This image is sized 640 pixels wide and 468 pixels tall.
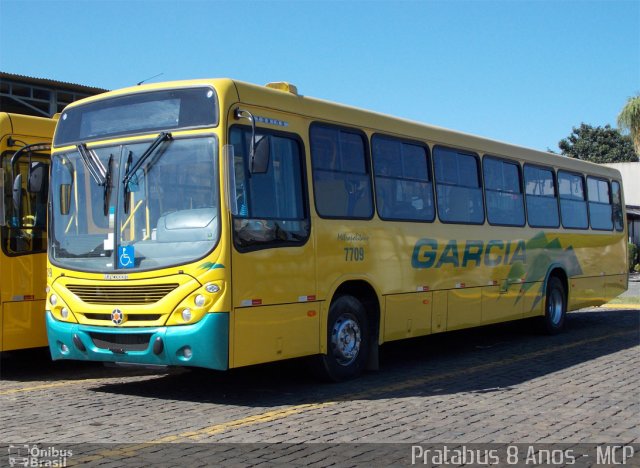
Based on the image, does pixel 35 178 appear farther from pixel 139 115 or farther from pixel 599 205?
pixel 599 205

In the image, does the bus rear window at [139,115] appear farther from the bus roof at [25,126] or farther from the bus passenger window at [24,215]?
the bus roof at [25,126]

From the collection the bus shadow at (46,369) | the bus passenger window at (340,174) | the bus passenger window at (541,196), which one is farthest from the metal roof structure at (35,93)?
the bus passenger window at (340,174)

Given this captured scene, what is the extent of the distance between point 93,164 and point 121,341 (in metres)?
1.97

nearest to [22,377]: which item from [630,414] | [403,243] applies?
[403,243]

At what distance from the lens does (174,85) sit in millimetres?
8383

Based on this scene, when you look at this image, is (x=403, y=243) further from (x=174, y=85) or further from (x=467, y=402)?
(x=174, y=85)

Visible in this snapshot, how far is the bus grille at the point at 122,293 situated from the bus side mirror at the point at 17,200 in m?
1.55

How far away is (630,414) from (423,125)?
509cm

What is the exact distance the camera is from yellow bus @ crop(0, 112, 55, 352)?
9625 mm

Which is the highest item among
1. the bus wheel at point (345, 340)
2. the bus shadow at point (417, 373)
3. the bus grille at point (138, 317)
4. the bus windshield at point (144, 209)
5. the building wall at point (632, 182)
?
the building wall at point (632, 182)

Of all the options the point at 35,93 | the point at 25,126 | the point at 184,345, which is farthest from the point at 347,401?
the point at 35,93

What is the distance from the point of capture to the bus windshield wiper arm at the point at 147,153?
8172 mm

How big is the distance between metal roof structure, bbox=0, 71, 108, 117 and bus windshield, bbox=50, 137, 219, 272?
17361 millimetres

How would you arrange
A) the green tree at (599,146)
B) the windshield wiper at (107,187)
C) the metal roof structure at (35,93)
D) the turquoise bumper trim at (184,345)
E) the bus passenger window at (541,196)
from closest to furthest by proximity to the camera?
the turquoise bumper trim at (184,345), the windshield wiper at (107,187), the bus passenger window at (541,196), the metal roof structure at (35,93), the green tree at (599,146)
